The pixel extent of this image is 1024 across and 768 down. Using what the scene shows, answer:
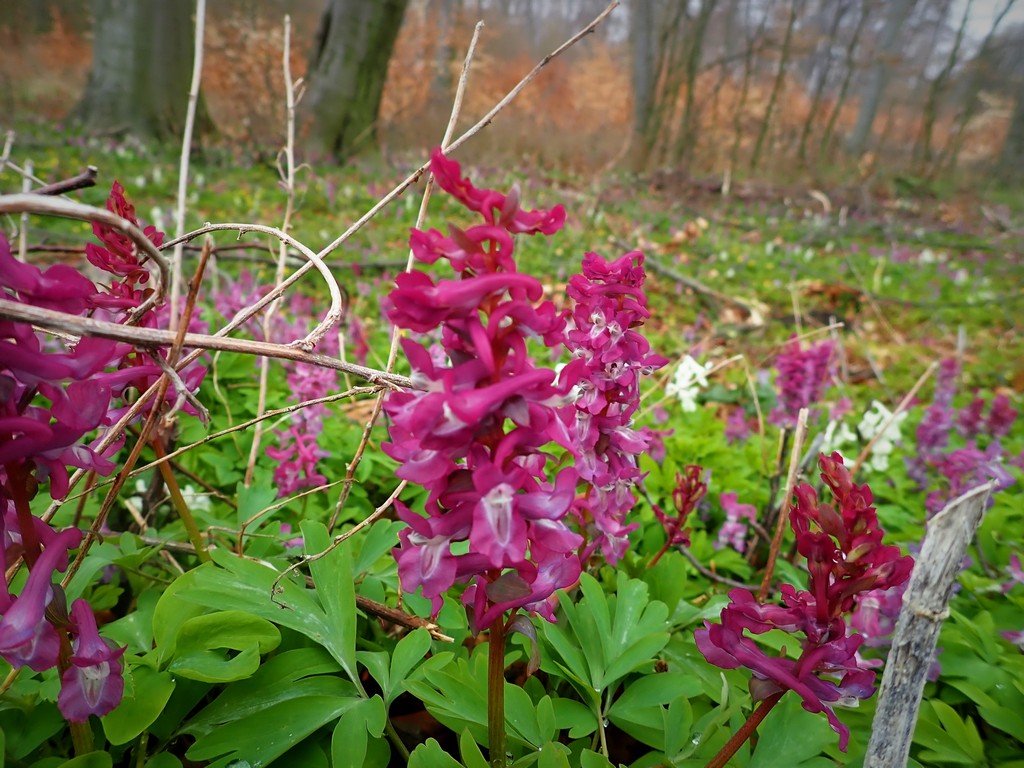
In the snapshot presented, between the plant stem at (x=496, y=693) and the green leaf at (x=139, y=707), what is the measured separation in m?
0.57

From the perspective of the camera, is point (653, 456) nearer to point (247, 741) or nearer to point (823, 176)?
point (247, 741)

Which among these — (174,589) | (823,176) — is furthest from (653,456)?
(823,176)

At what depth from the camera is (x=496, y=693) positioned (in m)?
0.98

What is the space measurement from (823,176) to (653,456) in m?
21.8

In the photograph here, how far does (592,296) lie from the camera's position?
1344 mm

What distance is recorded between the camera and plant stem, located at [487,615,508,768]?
3.05 ft

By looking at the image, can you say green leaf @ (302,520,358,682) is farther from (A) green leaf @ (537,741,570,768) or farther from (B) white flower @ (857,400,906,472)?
(B) white flower @ (857,400,906,472)

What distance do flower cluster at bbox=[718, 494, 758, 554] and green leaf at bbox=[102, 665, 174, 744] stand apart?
1951mm

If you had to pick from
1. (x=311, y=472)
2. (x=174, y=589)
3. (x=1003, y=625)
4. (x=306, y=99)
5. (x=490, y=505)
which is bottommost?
(x=1003, y=625)

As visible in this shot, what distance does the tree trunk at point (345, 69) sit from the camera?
13359mm

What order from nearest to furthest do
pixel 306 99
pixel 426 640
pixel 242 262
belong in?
1. pixel 426 640
2. pixel 242 262
3. pixel 306 99

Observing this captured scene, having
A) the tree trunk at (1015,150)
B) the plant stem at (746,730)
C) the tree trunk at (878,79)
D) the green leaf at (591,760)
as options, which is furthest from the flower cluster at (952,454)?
the tree trunk at (878,79)

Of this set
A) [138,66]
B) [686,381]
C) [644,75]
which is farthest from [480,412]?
[644,75]

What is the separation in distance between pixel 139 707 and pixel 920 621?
132cm
